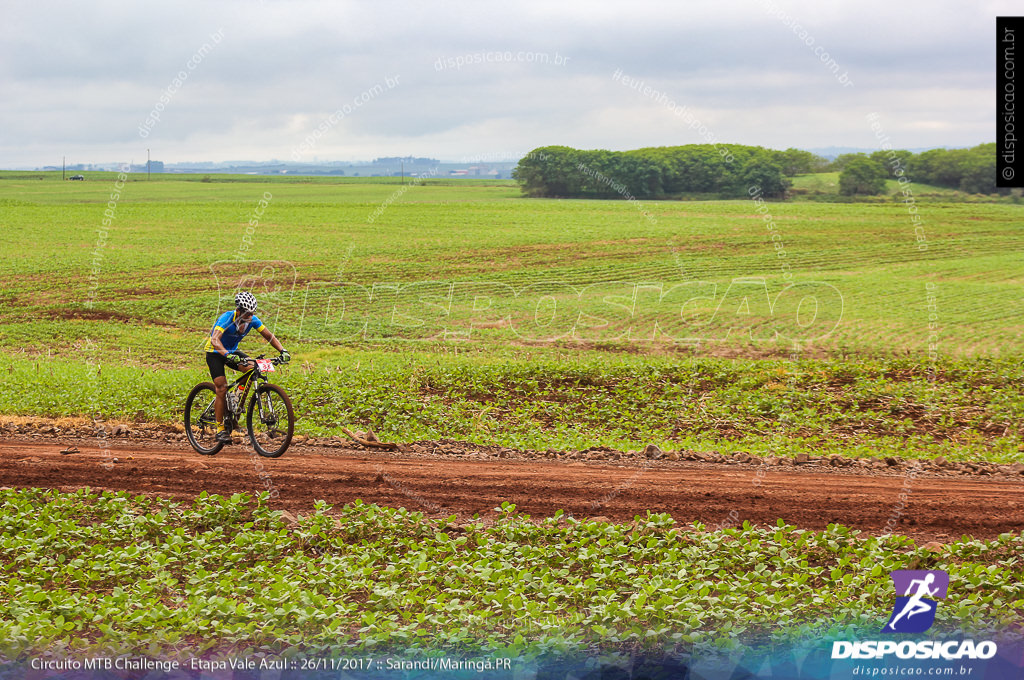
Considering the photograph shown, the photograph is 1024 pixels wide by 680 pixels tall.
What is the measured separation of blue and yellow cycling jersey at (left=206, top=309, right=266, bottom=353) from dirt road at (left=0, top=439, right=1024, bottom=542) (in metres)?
2.12

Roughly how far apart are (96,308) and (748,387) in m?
26.7

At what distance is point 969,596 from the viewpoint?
8.90m

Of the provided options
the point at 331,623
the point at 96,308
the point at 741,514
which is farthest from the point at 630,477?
the point at 96,308

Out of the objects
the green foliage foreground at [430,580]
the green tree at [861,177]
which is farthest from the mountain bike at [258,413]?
the green tree at [861,177]

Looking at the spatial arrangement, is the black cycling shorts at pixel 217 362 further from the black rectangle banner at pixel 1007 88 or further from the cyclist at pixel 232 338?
the black rectangle banner at pixel 1007 88

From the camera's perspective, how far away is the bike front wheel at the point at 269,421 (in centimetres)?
1471

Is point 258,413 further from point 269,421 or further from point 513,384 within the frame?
point 513,384

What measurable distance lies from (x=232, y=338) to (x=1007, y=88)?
17.6 m

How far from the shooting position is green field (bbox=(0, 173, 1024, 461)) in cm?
1928

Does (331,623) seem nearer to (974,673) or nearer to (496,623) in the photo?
(496,623)

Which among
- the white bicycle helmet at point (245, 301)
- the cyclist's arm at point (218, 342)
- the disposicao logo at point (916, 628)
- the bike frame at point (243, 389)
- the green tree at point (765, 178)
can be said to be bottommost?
the disposicao logo at point (916, 628)

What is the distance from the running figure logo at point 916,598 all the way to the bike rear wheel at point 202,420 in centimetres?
1164

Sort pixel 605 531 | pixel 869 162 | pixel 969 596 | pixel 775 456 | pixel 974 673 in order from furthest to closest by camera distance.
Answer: pixel 869 162, pixel 775 456, pixel 605 531, pixel 969 596, pixel 974 673

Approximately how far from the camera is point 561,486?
44.0 feet
